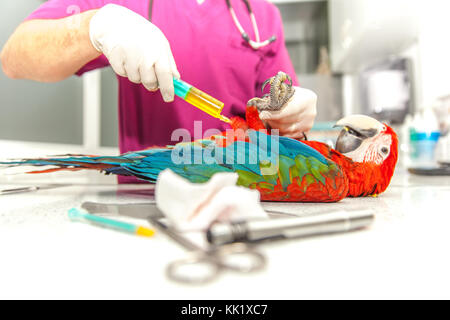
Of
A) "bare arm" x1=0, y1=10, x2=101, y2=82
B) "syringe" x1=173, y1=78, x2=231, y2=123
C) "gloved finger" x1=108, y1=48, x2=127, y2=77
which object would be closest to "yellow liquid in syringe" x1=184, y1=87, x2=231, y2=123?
"syringe" x1=173, y1=78, x2=231, y2=123

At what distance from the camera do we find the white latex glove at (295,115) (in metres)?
0.41

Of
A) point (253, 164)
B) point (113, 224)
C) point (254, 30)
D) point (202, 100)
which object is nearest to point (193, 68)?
point (254, 30)

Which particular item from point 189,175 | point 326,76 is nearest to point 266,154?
point 189,175

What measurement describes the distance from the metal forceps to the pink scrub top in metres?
0.48

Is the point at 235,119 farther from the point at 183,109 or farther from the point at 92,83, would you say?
the point at 92,83

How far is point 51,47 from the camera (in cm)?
52

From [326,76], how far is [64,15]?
1.74m

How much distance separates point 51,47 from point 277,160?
18.1 inches

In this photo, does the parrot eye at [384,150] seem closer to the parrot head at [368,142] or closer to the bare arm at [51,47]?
the parrot head at [368,142]

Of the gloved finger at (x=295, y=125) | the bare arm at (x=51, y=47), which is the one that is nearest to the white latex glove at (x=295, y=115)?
the gloved finger at (x=295, y=125)

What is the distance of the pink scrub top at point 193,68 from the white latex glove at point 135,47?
0.19 meters

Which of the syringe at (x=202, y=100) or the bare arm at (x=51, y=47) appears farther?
the bare arm at (x=51, y=47)

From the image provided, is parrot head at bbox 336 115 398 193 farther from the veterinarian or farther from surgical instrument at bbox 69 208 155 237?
surgical instrument at bbox 69 208 155 237

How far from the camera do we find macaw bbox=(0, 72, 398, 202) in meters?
0.33
